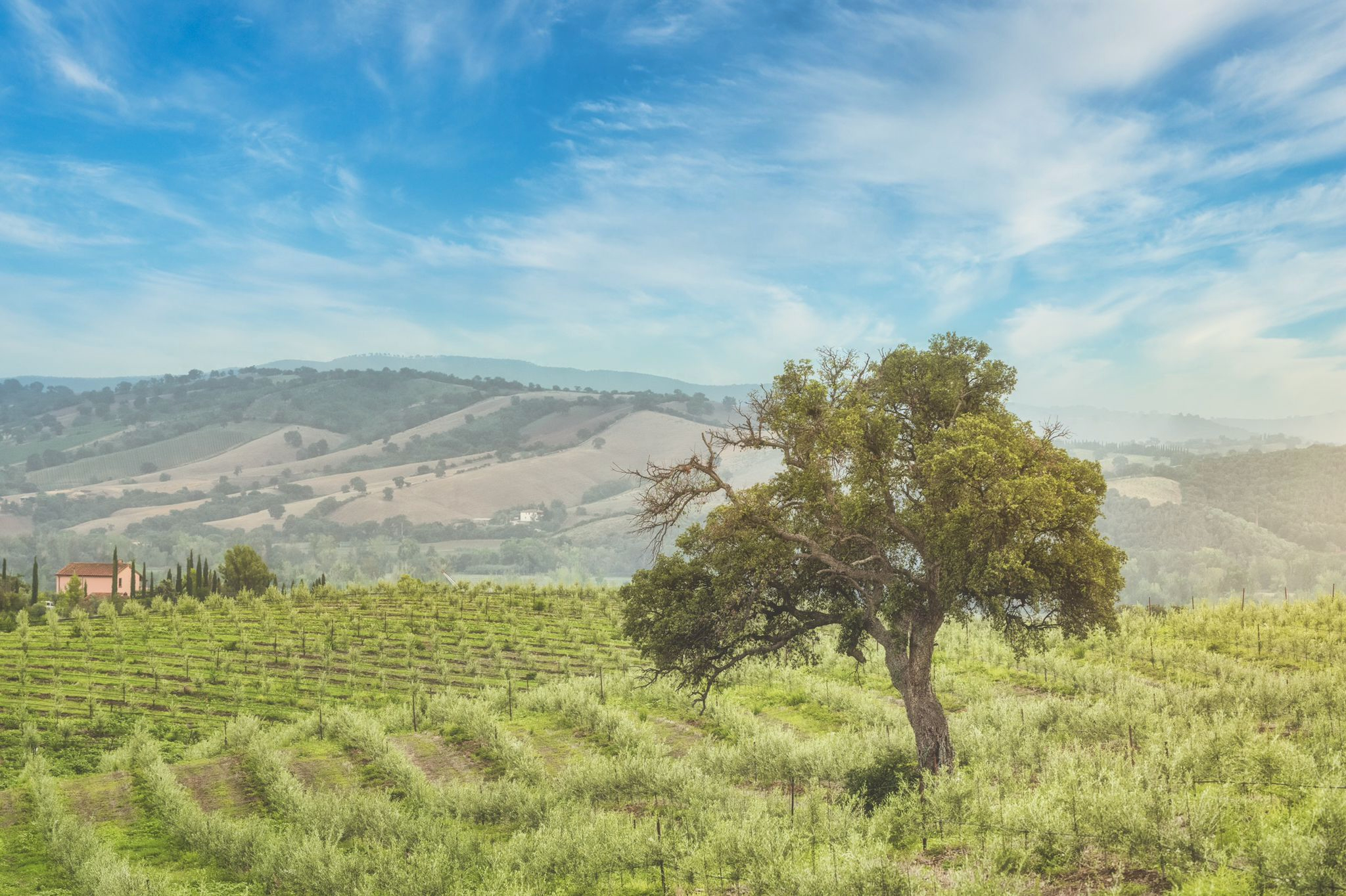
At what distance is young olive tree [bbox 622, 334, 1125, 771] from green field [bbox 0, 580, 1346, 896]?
10.3 feet

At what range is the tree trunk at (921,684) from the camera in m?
18.5

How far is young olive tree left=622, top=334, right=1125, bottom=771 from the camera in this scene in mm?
17062

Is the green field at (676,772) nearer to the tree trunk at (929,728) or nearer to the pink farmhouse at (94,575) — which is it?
the tree trunk at (929,728)

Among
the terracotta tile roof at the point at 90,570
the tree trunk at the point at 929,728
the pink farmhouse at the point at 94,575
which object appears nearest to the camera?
the tree trunk at the point at 929,728

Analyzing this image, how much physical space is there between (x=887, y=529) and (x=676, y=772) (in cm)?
792

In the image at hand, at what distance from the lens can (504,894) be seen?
13320 millimetres

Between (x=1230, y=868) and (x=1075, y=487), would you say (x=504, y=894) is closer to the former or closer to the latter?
(x=1230, y=868)

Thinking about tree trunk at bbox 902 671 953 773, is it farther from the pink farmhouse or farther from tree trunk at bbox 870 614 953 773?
the pink farmhouse

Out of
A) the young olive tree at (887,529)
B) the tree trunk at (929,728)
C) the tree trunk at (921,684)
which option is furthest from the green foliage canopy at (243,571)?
the tree trunk at (929,728)

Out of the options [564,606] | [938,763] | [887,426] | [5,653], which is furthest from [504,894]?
[564,606]

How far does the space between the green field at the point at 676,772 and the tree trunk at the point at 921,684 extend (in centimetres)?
102

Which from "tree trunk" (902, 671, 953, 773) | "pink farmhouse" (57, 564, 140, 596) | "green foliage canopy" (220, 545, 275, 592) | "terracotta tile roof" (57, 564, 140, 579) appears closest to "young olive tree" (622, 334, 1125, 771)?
"tree trunk" (902, 671, 953, 773)

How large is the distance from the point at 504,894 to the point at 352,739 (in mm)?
17755

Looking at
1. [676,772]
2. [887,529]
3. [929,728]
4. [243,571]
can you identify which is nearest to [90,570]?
[243,571]
